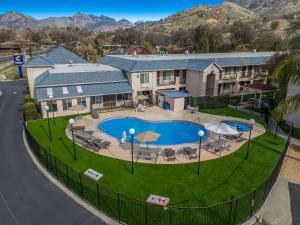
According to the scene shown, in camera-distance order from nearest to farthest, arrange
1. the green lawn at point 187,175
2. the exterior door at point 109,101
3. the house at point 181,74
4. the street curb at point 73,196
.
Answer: the street curb at point 73,196
the green lawn at point 187,175
the exterior door at point 109,101
the house at point 181,74

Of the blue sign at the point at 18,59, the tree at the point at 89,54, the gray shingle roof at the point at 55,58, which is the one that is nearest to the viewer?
the gray shingle roof at the point at 55,58

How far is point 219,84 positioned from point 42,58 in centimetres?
3301

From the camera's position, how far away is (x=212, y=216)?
13.1m

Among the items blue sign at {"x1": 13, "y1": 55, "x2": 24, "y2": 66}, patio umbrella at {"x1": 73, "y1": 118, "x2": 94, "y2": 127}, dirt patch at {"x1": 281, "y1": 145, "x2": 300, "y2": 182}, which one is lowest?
dirt patch at {"x1": 281, "y1": 145, "x2": 300, "y2": 182}

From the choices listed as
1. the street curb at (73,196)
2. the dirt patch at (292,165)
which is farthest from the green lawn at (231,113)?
the street curb at (73,196)

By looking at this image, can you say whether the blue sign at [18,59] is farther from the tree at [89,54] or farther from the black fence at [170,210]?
the black fence at [170,210]

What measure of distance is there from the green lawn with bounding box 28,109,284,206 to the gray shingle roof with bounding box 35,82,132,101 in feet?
30.6

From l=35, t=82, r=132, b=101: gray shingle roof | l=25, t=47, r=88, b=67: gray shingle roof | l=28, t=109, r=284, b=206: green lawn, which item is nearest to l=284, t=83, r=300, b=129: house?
l=28, t=109, r=284, b=206: green lawn

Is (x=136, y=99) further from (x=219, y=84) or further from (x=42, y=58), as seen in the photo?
(x=42, y=58)

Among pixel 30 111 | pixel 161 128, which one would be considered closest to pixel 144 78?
pixel 161 128

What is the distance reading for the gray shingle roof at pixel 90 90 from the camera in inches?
1201

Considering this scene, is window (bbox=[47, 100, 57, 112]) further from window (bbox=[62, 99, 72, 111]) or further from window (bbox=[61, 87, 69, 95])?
window (bbox=[61, 87, 69, 95])

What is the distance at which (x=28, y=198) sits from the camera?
→ 15273 millimetres

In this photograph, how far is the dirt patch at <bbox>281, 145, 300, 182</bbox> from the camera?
59.9ft
